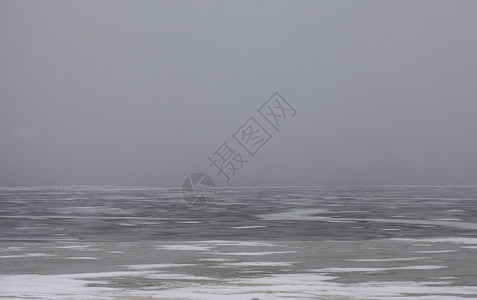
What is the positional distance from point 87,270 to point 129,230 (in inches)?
506

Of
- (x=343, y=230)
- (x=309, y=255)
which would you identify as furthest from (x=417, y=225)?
(x=309, y=255)

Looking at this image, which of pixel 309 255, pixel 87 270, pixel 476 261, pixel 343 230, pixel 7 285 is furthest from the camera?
pixel 343 230

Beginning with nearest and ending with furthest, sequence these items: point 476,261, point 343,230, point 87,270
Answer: point 87,270, point 476,261, point 343,230

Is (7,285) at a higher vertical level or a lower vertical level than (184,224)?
lower

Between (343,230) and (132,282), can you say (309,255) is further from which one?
(343,230)

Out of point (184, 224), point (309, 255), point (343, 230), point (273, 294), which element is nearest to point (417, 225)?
point (343, 230)

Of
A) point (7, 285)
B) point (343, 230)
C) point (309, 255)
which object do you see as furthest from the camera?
point (343, 230)

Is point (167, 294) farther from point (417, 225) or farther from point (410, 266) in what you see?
point (417, 225)

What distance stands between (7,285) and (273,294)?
4.24m

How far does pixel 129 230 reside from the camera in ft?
96.3

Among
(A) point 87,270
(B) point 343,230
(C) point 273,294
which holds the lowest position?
(C) point 273,294

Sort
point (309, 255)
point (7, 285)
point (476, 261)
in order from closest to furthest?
point (7, 285)
point (476, 261)
point (309, 255)

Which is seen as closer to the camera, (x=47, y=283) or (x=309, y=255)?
(x=47, y=283)

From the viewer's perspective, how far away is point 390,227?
3069 cm
